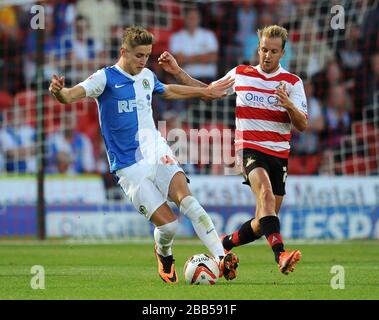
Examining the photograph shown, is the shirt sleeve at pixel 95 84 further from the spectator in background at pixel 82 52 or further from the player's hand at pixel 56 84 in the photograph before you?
the spectator in background at pixel 82 52

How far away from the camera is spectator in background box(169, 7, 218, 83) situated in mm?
18828

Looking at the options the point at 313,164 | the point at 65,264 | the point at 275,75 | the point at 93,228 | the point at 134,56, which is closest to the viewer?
the point at 134,56

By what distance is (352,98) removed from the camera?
18891mm

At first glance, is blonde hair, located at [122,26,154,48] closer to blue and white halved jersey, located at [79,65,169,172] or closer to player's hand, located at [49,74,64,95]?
blue and white halved jersey, located at [79,65,169,172]

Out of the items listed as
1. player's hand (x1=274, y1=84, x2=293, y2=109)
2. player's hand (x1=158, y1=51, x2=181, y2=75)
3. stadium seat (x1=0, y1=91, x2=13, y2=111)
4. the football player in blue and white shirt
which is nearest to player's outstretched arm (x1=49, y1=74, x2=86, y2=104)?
the football player in blue and white shirt

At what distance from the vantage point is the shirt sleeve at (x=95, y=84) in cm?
888

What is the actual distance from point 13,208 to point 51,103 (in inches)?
113

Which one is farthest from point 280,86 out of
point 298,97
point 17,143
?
point 17,143

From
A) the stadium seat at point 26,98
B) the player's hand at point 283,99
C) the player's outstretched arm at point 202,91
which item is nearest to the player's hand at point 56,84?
Result: the player's outstretched arm at point 202,91

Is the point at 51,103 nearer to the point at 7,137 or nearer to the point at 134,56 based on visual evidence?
the point at 7,137

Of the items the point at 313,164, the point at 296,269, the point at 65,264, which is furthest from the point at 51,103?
the point at 296,269

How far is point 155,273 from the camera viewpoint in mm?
10156
